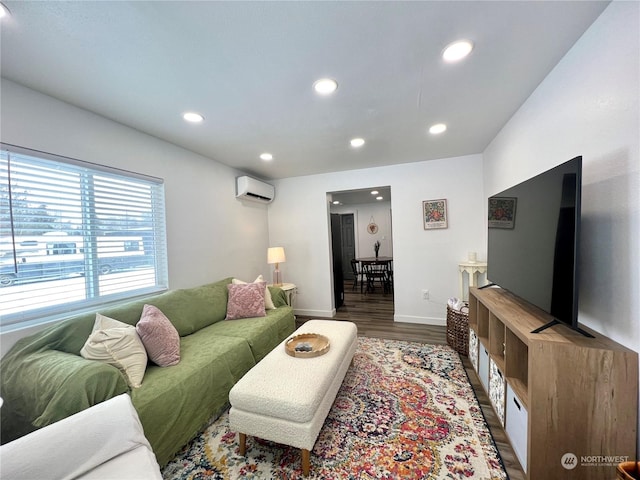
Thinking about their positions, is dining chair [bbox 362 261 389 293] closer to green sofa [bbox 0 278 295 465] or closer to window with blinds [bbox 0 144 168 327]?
green sofa [bbox 0 278 295 465]

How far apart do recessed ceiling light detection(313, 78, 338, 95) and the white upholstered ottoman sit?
1917 mm

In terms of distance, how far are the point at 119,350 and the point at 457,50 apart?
8.86 ft

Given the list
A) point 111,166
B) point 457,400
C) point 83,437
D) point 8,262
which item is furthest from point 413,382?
point 111,166

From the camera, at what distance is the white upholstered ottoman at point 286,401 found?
52.0 inches

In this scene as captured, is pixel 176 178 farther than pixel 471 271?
No

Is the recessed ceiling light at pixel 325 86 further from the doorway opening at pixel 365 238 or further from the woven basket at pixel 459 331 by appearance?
the doorway opening at pixel 365 238

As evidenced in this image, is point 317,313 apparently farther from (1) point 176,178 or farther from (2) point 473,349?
(1) point 176,178

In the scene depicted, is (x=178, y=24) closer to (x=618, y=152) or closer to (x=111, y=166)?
(x=111, y=166)

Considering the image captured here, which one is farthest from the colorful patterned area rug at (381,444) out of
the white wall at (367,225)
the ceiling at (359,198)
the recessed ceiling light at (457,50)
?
the white wall at (367,225)

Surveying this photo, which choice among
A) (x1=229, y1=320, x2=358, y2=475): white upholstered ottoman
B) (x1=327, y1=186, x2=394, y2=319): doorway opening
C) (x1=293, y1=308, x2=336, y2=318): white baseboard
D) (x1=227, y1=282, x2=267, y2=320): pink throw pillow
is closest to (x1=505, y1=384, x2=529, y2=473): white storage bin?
(x1=229, y1=320, x2=358, y2=475): white upholstered ottoman

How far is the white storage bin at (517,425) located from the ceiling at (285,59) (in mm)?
1970

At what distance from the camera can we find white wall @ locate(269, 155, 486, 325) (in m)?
3.37

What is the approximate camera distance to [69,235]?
1.83 metres

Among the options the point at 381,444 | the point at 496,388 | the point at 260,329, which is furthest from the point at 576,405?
the point at 260,329
